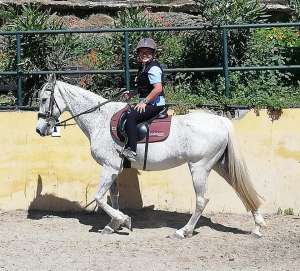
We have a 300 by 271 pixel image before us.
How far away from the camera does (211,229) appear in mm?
9039

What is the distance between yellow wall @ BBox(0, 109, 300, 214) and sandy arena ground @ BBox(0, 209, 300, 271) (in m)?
0.21

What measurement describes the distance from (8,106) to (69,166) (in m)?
1.43

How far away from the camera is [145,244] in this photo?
27.1ft

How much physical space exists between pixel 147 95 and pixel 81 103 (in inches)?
36.2

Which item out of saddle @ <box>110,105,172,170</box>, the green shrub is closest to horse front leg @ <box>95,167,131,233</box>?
saddle @ <box>110,105,172,170</box>

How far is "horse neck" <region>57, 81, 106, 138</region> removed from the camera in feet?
29.3

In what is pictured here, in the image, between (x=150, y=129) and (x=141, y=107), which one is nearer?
(x=141, y=107)

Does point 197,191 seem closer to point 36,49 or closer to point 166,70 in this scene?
point 166,70

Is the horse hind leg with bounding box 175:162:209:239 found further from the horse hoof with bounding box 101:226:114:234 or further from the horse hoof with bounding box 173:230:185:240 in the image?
the horse hoof with bounding box 101:226:114:234

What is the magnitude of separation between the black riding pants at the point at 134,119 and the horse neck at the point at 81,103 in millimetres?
594

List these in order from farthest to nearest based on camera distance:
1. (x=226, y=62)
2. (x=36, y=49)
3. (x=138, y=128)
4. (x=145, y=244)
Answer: (x=36, y=49)
(x=226, y=62)
(x=138, y=128)
(x=145, y=244)

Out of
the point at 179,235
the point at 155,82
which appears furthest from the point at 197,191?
the point at 155,82

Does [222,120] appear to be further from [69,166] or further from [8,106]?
[8,106]

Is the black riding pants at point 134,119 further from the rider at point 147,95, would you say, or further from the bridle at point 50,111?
the bridle at point 50,111
